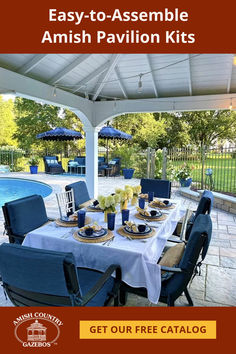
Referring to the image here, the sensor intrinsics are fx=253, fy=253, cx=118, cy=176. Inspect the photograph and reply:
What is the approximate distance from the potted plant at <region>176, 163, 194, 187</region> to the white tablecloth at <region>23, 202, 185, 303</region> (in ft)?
19.1

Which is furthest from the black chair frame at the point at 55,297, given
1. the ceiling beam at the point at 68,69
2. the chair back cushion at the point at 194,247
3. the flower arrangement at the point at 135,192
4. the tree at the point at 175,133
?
the tree at the point at 175,133

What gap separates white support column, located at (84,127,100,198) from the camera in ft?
21.7

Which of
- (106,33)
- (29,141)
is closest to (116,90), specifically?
(106,33)

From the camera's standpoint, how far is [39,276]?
1.40 meters

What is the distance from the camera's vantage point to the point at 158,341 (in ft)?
5.52

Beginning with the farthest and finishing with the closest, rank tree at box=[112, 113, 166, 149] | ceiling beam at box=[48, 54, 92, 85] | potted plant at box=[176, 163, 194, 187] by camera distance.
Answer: tree at box=[112, 113, 166, 149] → potted plant at box=[176, 163, 194, 187] → ceiling beam at box=[48, 54, 92, 85]

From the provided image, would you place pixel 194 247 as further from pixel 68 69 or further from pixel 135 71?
pixel 135 71

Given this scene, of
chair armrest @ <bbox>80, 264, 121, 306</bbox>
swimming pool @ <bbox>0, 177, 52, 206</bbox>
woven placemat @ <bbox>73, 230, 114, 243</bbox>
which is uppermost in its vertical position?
woven placemat @ <bbox>73, 230, 114, 243</bbox>

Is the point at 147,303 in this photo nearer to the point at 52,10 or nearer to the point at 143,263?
the point at 143,263

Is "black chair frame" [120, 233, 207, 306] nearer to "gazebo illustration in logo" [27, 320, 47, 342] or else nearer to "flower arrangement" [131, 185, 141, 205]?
"gazebo illustration in logo" [27, 320, 47, 342]

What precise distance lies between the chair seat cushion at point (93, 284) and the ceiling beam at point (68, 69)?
3.48m

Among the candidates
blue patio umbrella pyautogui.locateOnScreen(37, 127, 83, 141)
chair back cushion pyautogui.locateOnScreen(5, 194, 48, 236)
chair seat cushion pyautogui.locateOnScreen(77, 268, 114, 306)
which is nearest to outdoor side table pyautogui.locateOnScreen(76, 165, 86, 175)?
blue patio umbrella pyautogui.locateOnScreen(37, 127, 83, 141)

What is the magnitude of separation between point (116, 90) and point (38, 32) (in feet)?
12.0

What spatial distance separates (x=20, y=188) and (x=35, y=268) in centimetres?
991
